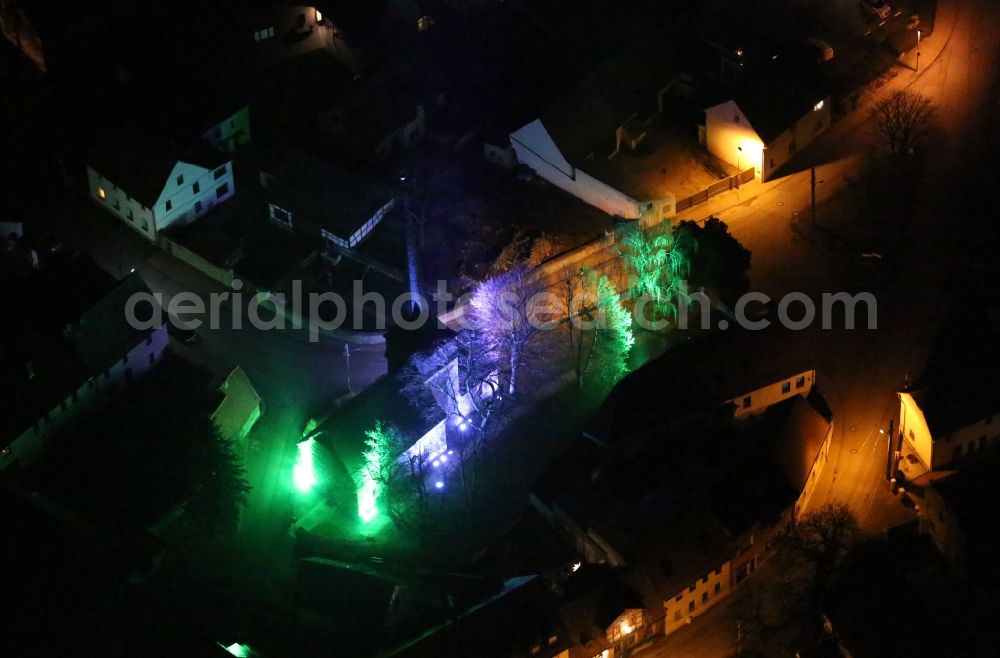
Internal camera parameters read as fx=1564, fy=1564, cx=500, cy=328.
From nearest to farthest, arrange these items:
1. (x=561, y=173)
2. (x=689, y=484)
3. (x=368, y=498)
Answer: (x=689, y=484) → (x=368, y=498) → (x=561, y=173)

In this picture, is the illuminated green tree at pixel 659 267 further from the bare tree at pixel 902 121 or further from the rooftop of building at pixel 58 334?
the rooftop of building at pixel 58 334

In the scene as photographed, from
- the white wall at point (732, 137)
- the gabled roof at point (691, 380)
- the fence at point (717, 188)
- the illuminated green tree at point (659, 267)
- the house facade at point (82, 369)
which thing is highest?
the white wall at point (732, 137)

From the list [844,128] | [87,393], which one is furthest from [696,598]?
[844,128]

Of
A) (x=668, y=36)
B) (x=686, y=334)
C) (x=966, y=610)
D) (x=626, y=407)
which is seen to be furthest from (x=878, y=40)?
(x=966, y=610)

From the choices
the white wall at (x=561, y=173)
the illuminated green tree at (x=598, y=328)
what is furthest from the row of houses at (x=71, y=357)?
the white wall at (x=561, y=173)

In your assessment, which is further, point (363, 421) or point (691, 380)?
point (691, 380)

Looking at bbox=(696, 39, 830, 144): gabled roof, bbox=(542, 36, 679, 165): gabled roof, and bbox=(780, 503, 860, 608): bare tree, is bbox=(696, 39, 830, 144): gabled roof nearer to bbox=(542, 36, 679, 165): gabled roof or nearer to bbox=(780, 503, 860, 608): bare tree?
bbox=(542, 36, 679, 165): gabled roof

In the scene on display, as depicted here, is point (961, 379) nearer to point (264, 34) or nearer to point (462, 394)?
point (462, 394)
